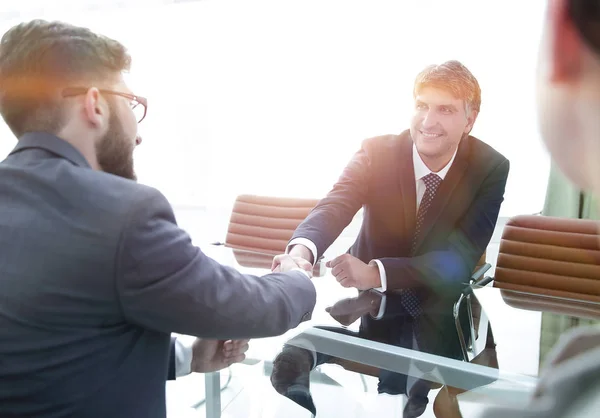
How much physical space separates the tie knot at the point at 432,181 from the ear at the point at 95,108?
4.69 feet

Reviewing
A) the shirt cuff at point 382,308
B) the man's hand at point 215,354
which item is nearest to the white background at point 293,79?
the shirt cuff at point 382,308

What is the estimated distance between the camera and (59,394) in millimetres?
664

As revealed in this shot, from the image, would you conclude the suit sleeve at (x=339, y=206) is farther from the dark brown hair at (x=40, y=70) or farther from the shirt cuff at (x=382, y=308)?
the dark brown hair at (x=40, y=70)

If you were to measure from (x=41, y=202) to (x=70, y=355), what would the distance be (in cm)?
25

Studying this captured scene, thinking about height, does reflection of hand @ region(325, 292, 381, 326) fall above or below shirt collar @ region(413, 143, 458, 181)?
below

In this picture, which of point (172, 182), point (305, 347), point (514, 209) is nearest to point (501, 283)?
point (305, 347)

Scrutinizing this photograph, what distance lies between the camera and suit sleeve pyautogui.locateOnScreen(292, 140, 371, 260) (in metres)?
1.68

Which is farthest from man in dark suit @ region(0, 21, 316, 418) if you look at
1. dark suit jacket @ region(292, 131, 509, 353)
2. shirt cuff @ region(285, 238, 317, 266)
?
dark suit jacket @ region(292, 131, 509, 353)

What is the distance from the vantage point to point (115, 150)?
2.83ft

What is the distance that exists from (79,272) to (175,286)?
0.46ft

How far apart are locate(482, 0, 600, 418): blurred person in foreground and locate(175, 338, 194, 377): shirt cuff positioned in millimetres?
849

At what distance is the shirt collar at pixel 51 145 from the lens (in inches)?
28.3

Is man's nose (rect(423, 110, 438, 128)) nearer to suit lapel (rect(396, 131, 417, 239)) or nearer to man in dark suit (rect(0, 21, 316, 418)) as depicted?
suit lapel (rect(396, 131, 417, 239))

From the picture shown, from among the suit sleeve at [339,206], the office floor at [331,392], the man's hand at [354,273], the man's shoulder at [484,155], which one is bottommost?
the office floor at [331,392]
